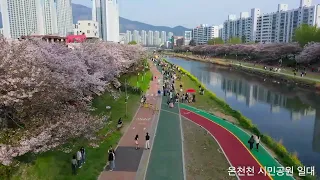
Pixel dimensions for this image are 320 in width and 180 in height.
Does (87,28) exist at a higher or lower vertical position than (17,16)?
lower

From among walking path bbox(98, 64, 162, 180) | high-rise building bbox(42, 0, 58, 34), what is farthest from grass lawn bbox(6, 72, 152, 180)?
high-rise building bbox(42, 0, 58, 34)

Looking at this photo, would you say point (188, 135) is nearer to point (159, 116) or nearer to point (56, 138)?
point (159, 116)

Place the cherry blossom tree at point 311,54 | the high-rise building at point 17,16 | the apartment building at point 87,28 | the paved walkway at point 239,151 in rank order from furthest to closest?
the apartment building at point 87,28, the high-rise building at point 17,16, the cherry blossom tree at point 311,54, the paved walkway at point 239,151

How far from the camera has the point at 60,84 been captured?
15648mm

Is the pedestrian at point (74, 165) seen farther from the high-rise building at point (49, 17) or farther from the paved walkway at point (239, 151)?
the high-rise building at point (49, 17)

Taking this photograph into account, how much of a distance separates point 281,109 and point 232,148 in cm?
1885

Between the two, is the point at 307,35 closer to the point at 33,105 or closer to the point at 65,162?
the point at 65,162

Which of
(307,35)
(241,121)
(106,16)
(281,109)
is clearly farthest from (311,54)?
(106,16)

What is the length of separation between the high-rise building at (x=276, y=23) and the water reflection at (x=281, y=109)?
57581 mm

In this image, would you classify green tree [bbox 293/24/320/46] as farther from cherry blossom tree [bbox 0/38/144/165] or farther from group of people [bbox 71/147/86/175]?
group of people [bbox 71/147/86/175]

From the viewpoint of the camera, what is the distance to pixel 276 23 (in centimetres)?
12950

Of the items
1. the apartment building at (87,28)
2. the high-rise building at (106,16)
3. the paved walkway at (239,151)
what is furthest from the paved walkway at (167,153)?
the high-rise building at (106,16)

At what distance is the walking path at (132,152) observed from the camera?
14.1 m

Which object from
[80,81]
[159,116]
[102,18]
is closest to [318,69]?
[159,116]
